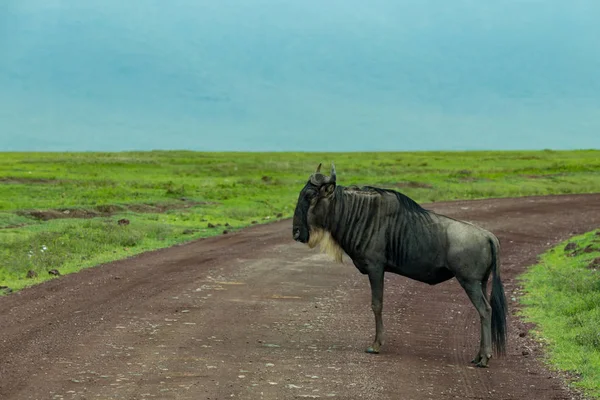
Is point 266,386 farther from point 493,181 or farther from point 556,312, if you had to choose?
point 493,181

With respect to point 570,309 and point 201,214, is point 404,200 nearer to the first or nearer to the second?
point 570,309

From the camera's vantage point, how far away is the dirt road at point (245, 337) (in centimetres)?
1039

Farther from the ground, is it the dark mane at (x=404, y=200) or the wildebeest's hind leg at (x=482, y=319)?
the dark mane at (x=404, y=200)

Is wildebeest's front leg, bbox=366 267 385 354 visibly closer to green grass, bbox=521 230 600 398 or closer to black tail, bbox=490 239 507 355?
black tail, bbox=490 239 507 355

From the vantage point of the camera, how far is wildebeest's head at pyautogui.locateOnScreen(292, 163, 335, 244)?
520 inches

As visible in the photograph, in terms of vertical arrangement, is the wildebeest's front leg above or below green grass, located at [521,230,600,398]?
above

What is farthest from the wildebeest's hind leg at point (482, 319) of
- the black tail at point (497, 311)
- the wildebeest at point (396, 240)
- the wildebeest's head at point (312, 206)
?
the wildebeest's head at point (312, 206)

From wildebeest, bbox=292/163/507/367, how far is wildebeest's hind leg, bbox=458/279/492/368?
14 mm

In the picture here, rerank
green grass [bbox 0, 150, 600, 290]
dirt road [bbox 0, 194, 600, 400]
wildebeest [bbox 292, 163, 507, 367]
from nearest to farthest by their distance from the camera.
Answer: dirt road [bbox 0, 194, 600, 400] < wildebeest [bbox 292, 163, 507, 367] < green grass [bbox 0, 150, 600, 290]

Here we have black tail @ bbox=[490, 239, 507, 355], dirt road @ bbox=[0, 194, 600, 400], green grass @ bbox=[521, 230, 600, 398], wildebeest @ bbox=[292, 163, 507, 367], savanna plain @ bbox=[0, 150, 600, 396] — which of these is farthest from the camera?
savanna plain @ bbox=[0, 150, 600, 396]

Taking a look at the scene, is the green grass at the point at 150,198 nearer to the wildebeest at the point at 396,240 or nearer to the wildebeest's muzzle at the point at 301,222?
the wildebeest's muzzle at the point at 301,222

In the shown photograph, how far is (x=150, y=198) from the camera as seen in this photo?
42.3 m

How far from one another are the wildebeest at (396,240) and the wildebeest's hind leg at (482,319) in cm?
1

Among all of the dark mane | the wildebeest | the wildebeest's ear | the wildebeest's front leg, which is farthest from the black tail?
the wildebeest's ear
